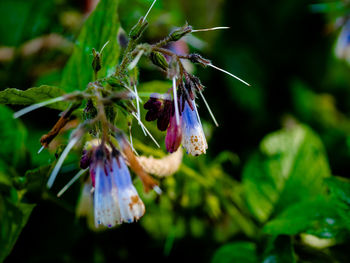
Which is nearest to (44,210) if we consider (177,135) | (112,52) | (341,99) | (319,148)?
(112,52)

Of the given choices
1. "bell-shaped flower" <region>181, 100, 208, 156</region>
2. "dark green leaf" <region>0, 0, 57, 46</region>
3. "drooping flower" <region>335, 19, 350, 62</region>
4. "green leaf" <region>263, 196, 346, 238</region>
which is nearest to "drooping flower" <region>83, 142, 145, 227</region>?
"bell-shaped flower" <region>181, 100, 208, 156</region>

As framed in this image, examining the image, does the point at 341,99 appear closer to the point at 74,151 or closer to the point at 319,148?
the point at 319,148

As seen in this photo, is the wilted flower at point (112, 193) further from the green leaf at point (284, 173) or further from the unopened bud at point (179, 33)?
the green leaf at point (284, 173)

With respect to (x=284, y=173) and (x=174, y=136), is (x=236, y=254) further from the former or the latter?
(x=174, y=136)

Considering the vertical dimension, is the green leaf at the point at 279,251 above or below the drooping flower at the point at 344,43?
below

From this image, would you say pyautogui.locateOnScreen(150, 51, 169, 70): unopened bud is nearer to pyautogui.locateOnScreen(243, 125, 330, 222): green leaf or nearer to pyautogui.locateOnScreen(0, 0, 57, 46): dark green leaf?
pyautogui.locateOnScreen(243, 125, 330, 222): green leaf

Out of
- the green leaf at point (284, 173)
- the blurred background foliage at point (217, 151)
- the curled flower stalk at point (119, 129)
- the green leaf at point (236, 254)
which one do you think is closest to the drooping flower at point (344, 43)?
the blurred background foliage at point (217, 151)
